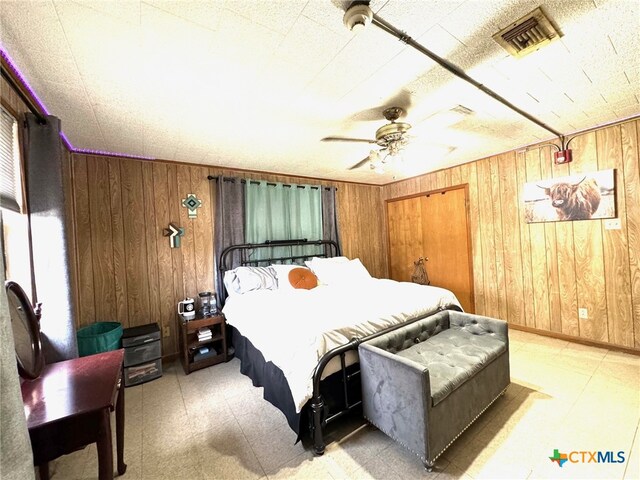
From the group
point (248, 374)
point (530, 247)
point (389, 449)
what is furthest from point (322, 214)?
point (389, 449)

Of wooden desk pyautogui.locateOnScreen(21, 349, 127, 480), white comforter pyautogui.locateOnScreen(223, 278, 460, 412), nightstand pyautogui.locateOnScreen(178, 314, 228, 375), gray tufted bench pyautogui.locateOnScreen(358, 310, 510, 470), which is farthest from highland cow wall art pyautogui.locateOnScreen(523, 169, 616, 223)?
wooden desk pyautogui.locateOnScreen(21, 349, 127, 480)

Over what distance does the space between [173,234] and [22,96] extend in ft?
5.77

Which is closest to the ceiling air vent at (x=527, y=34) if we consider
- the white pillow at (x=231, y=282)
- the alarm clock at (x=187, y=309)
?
the white pillow at (x=231, y=282)

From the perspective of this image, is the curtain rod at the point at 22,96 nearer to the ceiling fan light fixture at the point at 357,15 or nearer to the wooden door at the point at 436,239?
the ceiling fan light fixture at the point at 357,15

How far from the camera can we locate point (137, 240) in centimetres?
302

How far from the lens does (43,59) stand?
1425 mm

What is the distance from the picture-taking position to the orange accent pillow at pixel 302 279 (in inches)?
125

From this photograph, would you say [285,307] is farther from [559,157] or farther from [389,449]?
[559,157]

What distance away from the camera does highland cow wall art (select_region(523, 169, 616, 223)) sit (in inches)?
110

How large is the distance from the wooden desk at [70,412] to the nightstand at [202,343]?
153cm

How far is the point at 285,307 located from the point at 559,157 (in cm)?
347

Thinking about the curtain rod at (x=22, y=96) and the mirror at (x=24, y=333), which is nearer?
the mirror at (x=24, y=333)

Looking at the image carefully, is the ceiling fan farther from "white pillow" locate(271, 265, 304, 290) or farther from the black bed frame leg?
the black bed frame leg

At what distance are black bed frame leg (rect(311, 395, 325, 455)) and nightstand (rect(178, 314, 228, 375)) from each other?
5.53 ft
